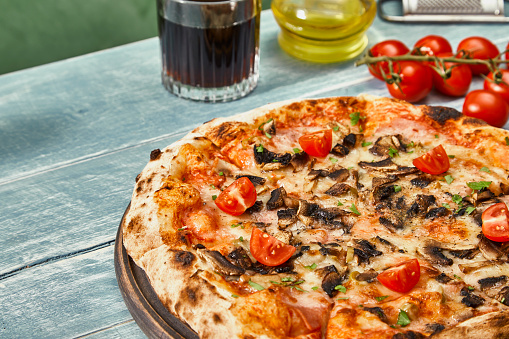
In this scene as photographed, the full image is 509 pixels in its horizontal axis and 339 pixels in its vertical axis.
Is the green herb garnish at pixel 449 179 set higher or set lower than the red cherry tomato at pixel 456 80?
higher

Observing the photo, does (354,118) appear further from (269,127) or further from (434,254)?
(434,254)

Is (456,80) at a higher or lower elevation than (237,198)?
lower

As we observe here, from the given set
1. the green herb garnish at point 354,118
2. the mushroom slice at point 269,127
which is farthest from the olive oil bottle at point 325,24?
the mushroom slice at point 269,127

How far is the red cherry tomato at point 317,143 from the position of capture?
251 cm

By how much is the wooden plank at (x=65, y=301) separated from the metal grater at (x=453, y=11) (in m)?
2.85

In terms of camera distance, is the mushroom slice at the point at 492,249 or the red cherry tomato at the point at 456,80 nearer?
the mushroom slice at the point at 492,249

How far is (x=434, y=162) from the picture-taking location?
2.41m

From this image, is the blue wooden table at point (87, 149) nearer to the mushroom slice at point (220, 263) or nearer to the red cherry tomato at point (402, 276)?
the mushroom slice at point (220, 263)

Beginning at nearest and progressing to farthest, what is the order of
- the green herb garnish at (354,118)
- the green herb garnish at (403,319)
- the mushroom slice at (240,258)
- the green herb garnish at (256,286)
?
the green herb garnish at (403,319), the green herb garnish at (256,286), the mushroom slice at (240,258), the green herb garnish at (354,118)

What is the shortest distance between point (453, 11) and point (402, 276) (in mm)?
2856

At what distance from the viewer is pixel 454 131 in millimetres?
2666

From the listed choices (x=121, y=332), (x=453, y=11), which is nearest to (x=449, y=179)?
(x=121, y=332)

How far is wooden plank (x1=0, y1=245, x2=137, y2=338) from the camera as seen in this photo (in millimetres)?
2133

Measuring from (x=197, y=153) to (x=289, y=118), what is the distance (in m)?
0.51
